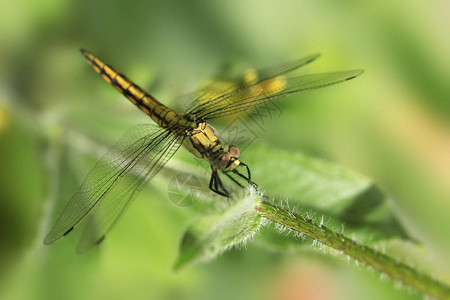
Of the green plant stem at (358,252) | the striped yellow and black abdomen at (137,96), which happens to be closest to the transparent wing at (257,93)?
the striped yellow and black abdomen at (137,96)

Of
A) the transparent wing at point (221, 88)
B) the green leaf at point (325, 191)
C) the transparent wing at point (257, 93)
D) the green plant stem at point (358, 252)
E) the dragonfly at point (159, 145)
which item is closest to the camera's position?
the green plant stem at point (358, 252)

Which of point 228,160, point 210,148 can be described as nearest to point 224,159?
point 228,160

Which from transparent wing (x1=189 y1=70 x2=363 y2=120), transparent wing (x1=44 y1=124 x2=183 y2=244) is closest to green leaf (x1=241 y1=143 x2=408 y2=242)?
transparent wing (x1=189 y1=70 x2=363 y2=120)

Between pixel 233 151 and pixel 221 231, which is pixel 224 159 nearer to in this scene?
pixel 233 151

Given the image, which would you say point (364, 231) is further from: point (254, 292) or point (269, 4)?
point (269, 4)

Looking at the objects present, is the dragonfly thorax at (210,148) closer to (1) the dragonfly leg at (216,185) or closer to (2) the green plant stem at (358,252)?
(1) the dragonfly leg at (216,185)
